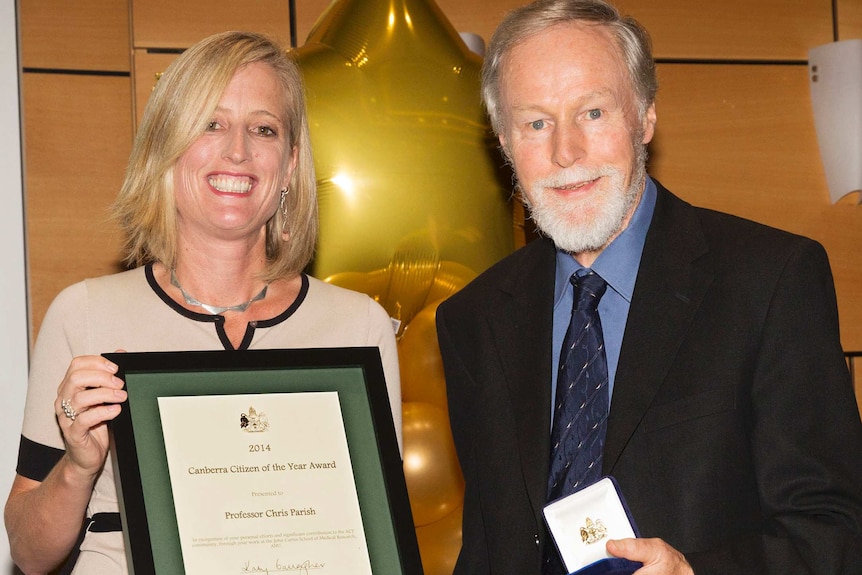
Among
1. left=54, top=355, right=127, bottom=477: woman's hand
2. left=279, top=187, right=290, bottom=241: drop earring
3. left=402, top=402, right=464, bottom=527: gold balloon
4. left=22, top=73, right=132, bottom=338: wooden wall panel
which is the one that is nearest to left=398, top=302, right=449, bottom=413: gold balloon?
left=402, top=402, right=464, bottom=527: gold balloon

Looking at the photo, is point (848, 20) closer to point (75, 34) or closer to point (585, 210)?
point (585, 210)

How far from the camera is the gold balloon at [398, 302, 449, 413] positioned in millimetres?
2643

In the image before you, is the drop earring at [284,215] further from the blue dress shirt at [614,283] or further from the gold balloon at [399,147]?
the blue dress shirt at [614,283]

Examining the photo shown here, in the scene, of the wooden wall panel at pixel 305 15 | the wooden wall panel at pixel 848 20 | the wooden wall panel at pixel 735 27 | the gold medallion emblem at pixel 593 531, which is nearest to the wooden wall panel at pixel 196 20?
the wooden wall panel at pixel 305 15

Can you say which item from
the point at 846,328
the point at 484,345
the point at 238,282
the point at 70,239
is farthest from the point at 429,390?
the point at 846,328

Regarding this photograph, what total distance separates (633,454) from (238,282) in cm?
88

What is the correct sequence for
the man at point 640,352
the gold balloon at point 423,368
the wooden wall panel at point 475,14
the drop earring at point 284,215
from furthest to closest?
the wooden wall panel at point 475,14
the gold balloon at point 423,368
the drop earring at point 284,215
the man at point 640,352

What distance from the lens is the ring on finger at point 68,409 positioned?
168cm

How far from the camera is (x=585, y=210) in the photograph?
203cm

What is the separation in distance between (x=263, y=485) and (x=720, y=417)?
0.81 metres

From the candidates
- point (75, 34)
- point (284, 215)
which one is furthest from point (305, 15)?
point (284, 215)

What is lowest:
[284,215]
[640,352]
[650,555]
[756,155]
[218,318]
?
[650,555]
